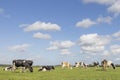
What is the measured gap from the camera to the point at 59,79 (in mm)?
34844

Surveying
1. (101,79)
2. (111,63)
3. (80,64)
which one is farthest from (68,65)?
(101,79)

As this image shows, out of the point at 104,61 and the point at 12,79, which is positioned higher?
the point at 104,61

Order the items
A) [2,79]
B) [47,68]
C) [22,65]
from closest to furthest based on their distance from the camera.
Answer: [2,79] → [22,65] → [47,68]

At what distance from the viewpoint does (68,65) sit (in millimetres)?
97312

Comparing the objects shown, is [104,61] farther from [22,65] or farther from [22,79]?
[22,79]

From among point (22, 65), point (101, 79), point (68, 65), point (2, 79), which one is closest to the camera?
point (2, 79)

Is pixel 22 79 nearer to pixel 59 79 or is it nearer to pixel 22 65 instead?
pixel 59 79

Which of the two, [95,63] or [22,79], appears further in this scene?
[95,63]

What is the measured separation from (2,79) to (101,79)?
38.7ft

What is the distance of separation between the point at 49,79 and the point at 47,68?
3451 cm

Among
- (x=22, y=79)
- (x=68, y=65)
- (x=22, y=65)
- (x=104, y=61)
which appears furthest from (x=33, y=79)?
(x=68, y=65)

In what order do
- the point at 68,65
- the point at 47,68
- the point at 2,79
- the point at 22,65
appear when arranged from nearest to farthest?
the point at 2,79, the point at 22,65, the point at 47,68, the point at 68,65

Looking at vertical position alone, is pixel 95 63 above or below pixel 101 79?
above

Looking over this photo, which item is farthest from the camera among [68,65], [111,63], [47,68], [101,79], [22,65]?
[68,65]
